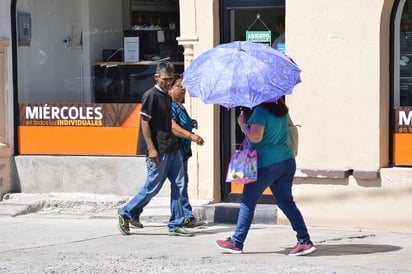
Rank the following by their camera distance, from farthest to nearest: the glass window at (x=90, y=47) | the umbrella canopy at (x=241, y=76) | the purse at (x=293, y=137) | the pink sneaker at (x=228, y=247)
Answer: the glass window at (x=90, y=47) < the purse at (x=293, y=137) < the pink sneaker at (x=228, y=247) < the umbrella canopy at (x=241, y=76)

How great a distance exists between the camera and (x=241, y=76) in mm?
8305

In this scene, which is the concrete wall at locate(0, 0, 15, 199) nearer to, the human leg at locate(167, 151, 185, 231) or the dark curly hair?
the human leg at locate(167, 151, 185, 231)

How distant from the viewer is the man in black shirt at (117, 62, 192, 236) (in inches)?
388

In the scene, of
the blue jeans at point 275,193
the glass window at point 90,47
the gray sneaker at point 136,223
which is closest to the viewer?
the blue jeans at point 275,193

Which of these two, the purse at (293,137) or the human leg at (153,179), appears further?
the purse at (293,137)

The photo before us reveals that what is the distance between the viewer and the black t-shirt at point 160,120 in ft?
32.4

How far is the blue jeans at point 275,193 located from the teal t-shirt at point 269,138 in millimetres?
63

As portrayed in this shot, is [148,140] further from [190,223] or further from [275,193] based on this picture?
[275,193]

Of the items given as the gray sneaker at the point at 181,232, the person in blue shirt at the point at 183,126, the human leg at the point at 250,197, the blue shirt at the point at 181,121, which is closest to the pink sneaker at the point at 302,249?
the human leg at the point at 250,197

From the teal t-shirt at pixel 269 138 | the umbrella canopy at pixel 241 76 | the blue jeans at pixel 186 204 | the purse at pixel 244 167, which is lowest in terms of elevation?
the blue jeans at pixel 186 204

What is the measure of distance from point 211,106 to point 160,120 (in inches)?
61.9

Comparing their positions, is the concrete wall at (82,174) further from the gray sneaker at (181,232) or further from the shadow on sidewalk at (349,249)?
the shadow on sidewalk at (349,249)

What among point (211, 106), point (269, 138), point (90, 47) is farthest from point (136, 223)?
point (90, 47)

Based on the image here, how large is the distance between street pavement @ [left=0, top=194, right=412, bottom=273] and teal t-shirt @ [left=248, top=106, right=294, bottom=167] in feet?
2.97
